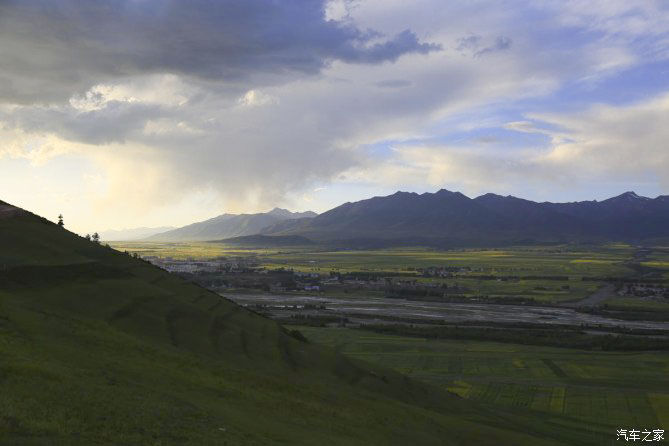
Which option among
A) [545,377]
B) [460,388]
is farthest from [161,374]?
[545,377]

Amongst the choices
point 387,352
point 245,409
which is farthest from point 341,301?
point 245,409

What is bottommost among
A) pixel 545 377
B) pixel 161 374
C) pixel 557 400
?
pixel 545 377

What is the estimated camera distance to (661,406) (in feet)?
241

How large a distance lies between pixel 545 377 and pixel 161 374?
71.8 m

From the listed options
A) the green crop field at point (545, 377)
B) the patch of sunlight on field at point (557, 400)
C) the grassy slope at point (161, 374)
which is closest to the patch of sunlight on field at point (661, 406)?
the green crop field at point (545, 377)

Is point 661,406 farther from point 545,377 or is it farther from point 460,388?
point 460,388

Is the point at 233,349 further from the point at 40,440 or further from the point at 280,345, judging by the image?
the point at 40,440

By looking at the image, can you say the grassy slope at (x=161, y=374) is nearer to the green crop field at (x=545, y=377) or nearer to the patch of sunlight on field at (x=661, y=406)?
the green crop field at (x=545, y=377)

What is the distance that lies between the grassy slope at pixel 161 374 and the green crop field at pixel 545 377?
9.98 metres

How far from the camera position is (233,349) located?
61.2 m

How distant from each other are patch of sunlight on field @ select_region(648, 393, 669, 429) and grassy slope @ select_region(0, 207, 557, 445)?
20242mm

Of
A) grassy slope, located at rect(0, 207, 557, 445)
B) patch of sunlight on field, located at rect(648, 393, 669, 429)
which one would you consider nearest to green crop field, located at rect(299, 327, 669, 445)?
patch of sunlight on field, located at rect(648, 393, 669, 429)

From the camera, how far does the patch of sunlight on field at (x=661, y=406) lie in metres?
66.5

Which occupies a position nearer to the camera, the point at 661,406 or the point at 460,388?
the point at 661,406
